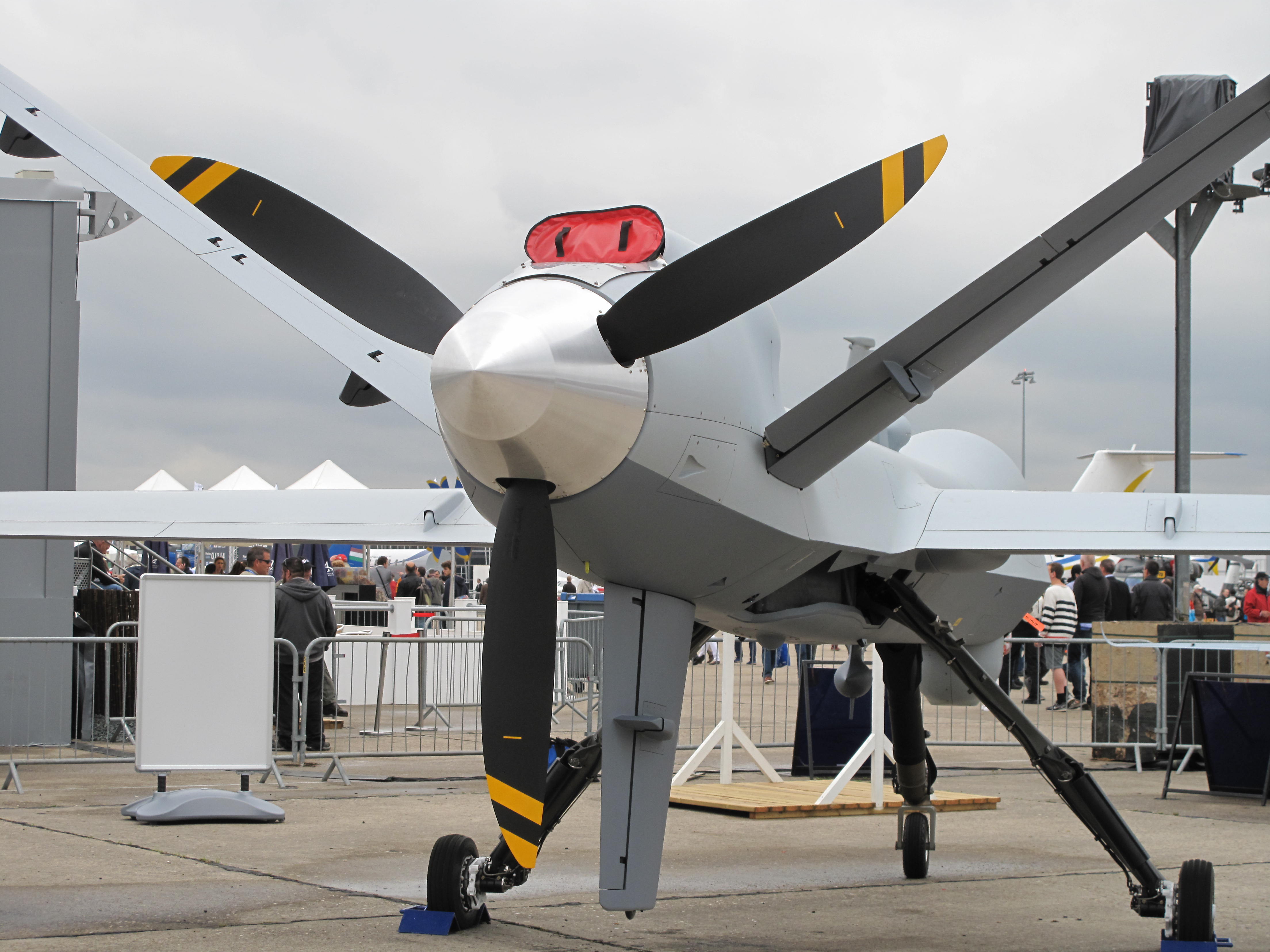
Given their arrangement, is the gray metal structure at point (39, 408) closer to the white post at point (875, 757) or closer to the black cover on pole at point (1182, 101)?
the white post at point (875, 757)

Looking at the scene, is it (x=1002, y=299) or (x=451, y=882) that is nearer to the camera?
(x=1002, y=299)

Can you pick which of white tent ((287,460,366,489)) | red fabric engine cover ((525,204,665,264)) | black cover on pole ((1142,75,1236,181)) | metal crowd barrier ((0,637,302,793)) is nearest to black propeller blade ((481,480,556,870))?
red fabric engine cover ((525,204,665,264))

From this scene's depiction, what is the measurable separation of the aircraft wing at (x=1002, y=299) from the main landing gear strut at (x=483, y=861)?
6.96 feet

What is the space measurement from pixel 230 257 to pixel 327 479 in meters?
20.8

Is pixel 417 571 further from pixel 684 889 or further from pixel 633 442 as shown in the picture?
pixel 633 442

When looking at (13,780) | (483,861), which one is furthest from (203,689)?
(483,861)

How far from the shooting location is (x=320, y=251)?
518cm

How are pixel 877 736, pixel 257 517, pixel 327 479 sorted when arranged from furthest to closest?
pixel 327 479
pixel 877 736
pixel 257 517

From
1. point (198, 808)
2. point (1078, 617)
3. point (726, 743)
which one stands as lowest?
point (198, 808)

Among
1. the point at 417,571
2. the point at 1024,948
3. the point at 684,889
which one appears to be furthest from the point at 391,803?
the point at 417,571

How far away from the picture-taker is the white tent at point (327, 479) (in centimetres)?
2709

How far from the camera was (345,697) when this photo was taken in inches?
683

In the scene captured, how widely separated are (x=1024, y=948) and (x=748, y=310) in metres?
3.65

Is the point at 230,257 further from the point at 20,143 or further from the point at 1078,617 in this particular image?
the point at 1078,617
